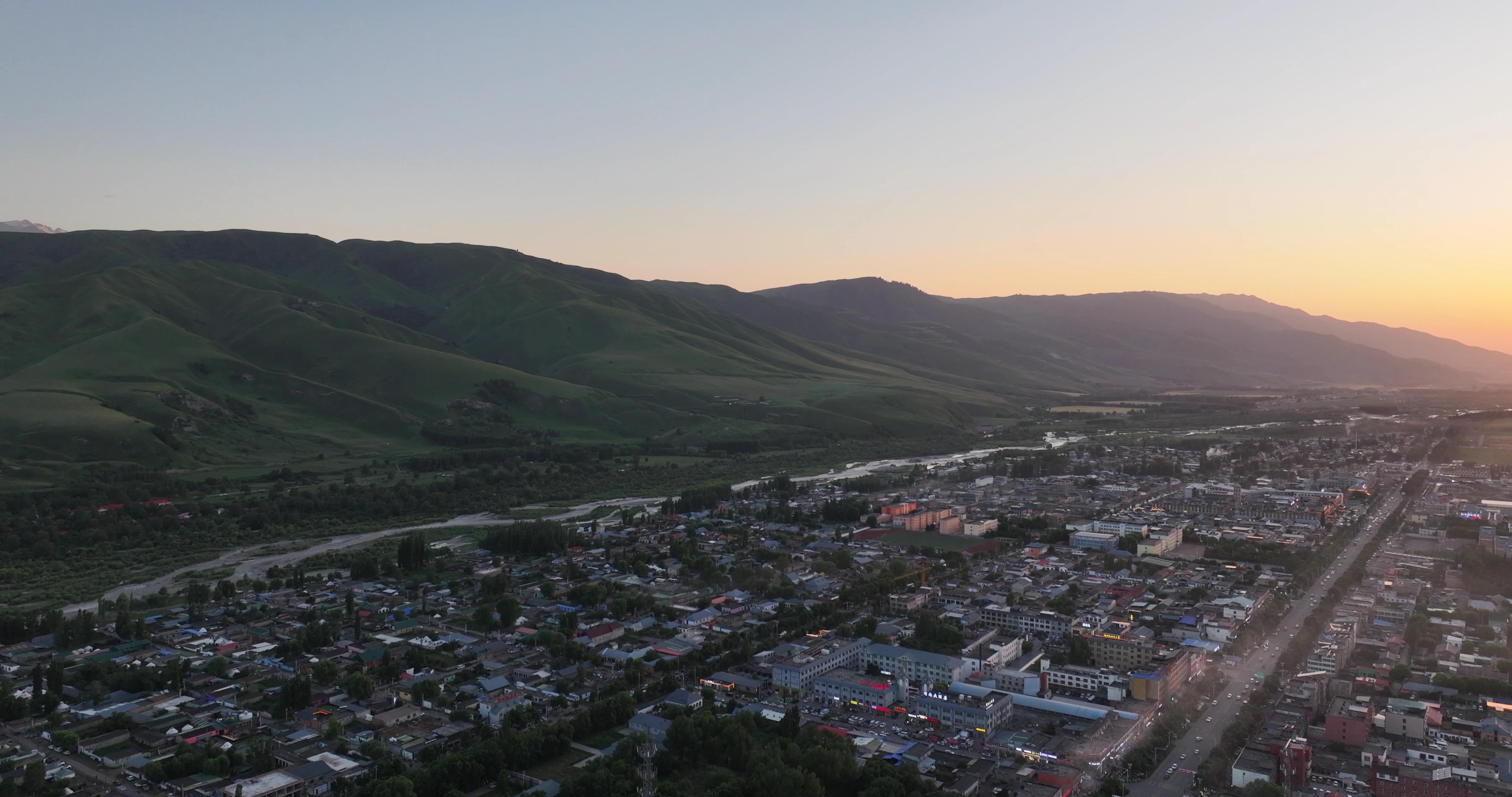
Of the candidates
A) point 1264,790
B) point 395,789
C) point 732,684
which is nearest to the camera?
point 1264,790

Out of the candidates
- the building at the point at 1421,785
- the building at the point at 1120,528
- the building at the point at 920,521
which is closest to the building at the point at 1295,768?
the building at the point at 1421,785

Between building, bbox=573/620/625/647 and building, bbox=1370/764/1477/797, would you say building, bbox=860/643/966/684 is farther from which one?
building, bbox=1370/764/1477/797

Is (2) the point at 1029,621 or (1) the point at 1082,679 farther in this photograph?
(2) the point at 1029,621

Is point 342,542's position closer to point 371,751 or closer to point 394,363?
point 371,751

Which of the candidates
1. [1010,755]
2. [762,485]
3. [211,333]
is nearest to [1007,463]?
[762,485]

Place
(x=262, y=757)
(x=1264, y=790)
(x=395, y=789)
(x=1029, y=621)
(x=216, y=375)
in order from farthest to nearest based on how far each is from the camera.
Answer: (x=216, y=375), (x=1029, y=621), (x=262, y=757), (x=395, y=789), (x=1264, y=790)

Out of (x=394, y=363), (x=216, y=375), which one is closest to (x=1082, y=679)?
(x=216, y=375)
